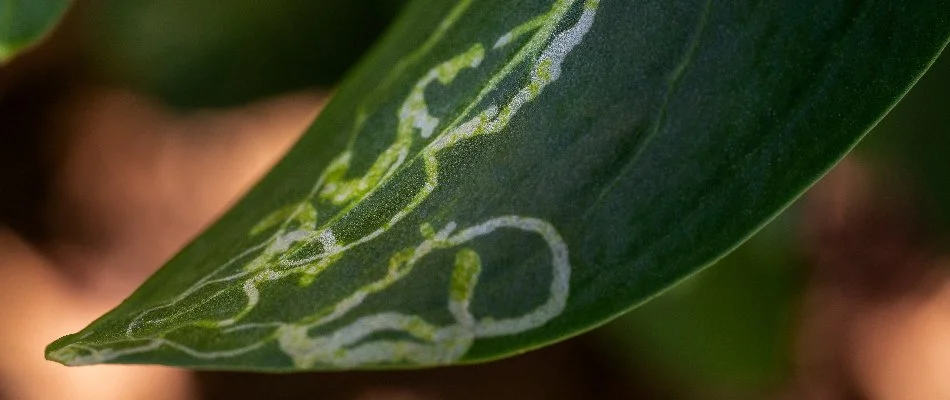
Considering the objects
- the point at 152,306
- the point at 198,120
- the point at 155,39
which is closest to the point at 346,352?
the point at 152,306

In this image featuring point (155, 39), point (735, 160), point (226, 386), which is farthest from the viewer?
point (226, 386)

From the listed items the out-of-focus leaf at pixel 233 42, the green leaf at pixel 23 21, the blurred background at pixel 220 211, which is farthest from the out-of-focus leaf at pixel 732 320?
the green leaf at pixel 23 21

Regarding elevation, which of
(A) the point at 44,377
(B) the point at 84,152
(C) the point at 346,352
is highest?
(B) the point at 84,152

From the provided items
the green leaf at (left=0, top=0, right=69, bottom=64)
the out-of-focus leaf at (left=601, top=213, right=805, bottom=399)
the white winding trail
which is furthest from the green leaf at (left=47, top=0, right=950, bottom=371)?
the out-of-focus leaf at (left=601, top=213, right=805, bottom=399)

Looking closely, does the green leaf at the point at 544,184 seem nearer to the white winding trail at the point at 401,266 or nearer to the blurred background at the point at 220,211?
the white winding trail at the point at 401,266

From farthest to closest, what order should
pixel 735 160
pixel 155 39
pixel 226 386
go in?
pixel 226 386 < pixel 155 39 < pixel 735 160

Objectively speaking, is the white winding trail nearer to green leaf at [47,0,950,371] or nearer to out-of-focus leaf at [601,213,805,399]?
green leaf at [47,0,950,371]

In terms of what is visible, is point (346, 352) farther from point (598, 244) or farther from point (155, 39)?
point (155, 39)
